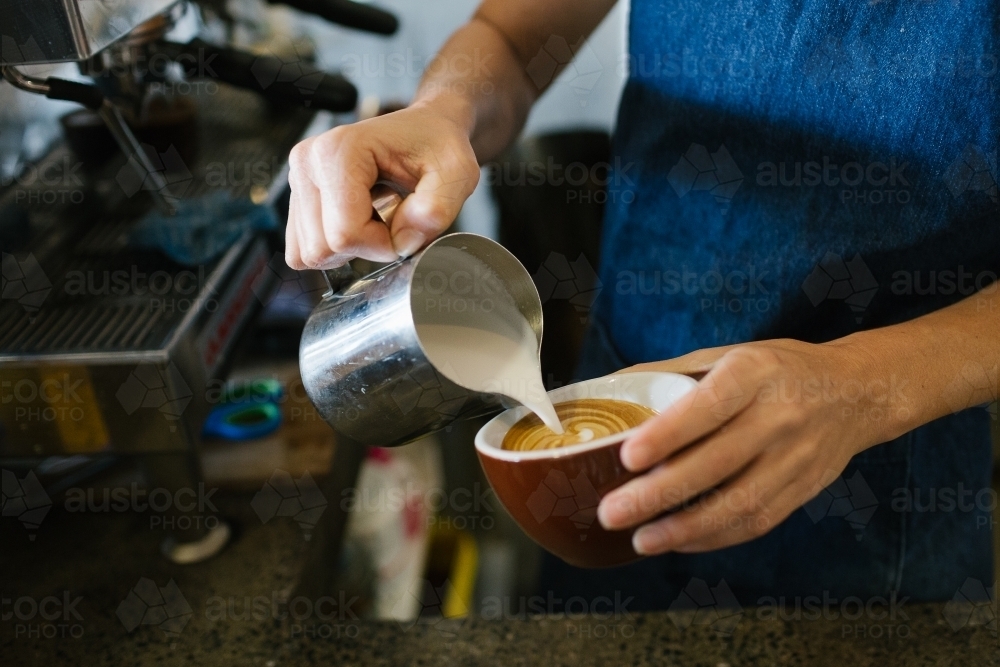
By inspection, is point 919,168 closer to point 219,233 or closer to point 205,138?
point 219,233

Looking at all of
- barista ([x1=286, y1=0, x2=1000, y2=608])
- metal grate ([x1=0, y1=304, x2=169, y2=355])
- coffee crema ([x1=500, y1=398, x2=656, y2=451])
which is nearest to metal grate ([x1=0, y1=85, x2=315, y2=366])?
metal grate ([x1=0, y1=304, x2=169, y2=355])

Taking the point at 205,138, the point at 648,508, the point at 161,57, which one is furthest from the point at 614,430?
the point at 205,138

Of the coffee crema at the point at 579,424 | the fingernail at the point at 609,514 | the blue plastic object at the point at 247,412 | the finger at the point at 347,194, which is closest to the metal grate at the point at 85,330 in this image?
the blue plastic object at the point at 247,412

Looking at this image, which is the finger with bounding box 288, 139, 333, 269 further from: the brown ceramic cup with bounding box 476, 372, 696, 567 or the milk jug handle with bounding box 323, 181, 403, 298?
the brown ceramic cup with bounding box 476, 372, 696, 567

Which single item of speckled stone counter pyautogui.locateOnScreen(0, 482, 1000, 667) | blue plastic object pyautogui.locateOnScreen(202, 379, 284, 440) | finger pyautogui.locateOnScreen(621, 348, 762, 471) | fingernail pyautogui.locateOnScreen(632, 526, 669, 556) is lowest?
blue plastic object pyautogui.locateOnScreen(202, 379, 284, 440)

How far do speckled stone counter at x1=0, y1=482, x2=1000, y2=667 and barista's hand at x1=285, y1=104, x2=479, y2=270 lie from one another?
1.10 ft

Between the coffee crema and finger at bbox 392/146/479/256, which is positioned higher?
finger at bbox 392/146/479/256

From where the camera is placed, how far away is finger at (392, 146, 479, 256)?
0.64 meters

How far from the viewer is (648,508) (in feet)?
1.86

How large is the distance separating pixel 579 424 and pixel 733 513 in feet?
0.49

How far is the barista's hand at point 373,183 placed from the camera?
642 mm

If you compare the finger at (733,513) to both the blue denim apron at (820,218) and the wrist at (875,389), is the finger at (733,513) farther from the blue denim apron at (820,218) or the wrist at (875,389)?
the blue denim apron at (820,218)

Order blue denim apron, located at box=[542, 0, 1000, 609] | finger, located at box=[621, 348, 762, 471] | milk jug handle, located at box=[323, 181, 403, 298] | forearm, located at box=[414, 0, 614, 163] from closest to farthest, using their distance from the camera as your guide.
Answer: finger, located at box=[621, 348, 762, 471]
milk jug handle, located at box=[323, 181, 403, 298]
blue denim apron, located at box=[542, 0, 1000, 609]
forearm, located at box=[414, 0, 614, 163]

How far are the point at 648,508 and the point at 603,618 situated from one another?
230mm
